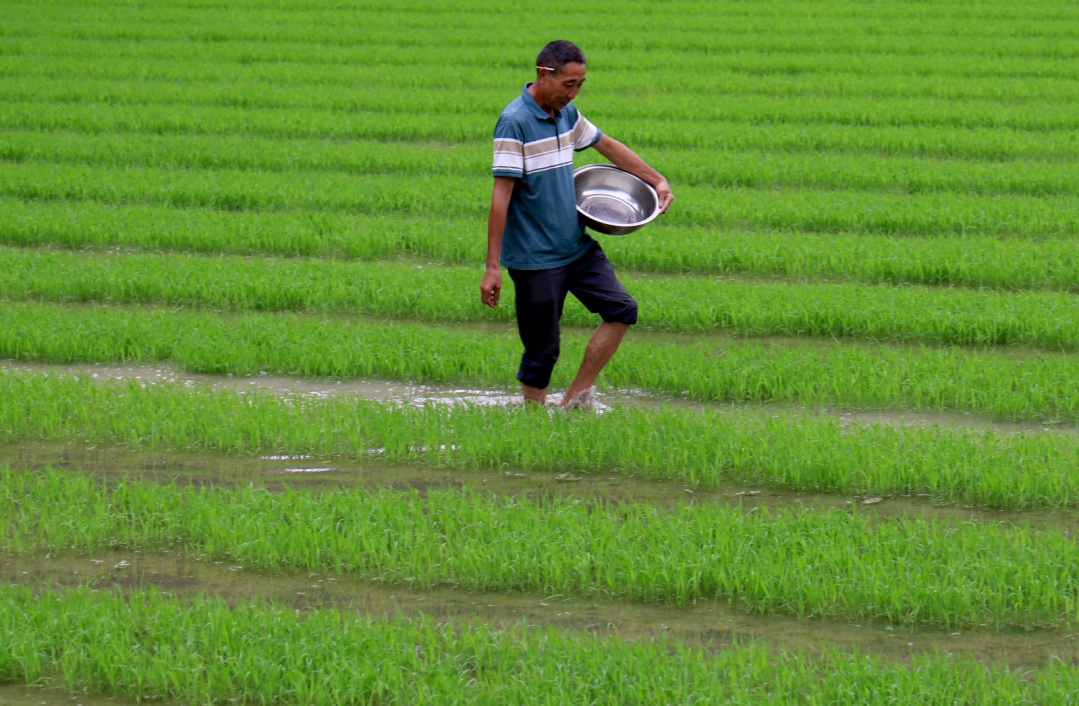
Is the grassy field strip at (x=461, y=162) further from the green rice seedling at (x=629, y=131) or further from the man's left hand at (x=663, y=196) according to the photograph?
the man's left hand at (x=663, y=196)

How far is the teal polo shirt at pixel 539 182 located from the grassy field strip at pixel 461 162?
507 cm

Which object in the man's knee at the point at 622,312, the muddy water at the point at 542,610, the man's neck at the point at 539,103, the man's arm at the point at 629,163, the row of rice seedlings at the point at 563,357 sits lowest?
the muddy water at the point at 542,610

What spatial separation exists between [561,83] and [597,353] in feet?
4.05

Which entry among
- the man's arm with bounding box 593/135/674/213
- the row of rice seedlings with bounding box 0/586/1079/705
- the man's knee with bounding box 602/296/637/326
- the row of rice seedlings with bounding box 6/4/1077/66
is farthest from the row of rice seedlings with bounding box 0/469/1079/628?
the row of rice seedlings with bounding box 6/4/1077/66

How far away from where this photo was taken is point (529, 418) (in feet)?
17.3

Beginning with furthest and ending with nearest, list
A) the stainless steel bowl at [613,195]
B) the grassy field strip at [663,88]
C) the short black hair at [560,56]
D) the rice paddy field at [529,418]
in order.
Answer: the grassy field strip at [663,88] → the stainless steel bowl at [613,195] → the short black hair at [560,56] → the rice paddy field at [529,418]

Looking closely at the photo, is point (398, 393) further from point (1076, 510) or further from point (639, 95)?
point (639, 95)

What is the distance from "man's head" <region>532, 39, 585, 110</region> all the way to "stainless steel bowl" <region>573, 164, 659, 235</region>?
0.71 meters

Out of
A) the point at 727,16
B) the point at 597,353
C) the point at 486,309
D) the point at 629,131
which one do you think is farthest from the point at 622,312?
the point at 727,16

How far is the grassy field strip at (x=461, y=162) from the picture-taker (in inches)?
382

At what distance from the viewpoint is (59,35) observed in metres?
16.5

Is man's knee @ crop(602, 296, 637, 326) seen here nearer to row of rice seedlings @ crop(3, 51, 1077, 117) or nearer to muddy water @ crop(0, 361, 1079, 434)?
muddy water @ crop(0, 361, 1079, 434)

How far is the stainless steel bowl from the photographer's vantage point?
564 centimetres

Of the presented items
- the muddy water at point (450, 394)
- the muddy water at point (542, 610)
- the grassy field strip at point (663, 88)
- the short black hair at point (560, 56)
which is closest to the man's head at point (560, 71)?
the short black hair at point (560, 56)
